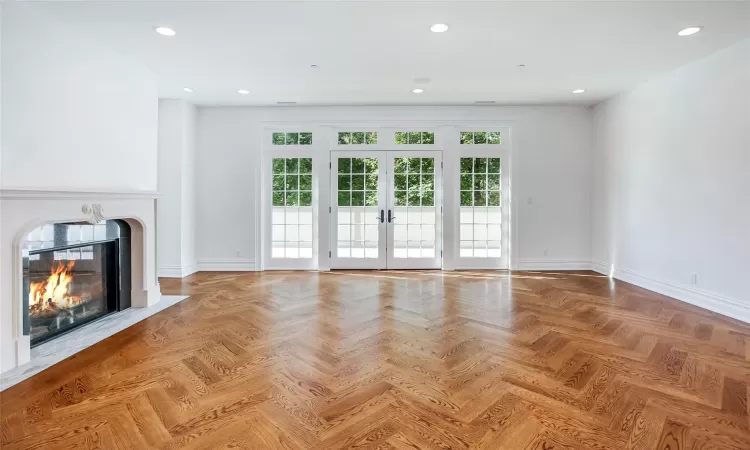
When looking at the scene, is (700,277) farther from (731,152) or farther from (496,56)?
(496,56)

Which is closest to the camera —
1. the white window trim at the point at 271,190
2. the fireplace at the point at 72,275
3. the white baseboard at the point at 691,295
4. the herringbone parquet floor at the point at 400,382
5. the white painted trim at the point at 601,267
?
the herringbone parquet floor at the point at 400,382

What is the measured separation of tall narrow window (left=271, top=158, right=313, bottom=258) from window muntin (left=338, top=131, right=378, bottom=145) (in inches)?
26.2

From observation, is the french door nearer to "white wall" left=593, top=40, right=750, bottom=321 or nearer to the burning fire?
"white wall" left=593, top=40, right=750, bottom=321

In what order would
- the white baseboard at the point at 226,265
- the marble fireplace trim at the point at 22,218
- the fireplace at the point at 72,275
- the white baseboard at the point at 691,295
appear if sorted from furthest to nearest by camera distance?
1. the white baseboard at the point at 226,265
2. the white baseboard at the point at 691,295
3. the fireplace at the point at 72,275
4. the marble fireplace trim at the point at 22,218

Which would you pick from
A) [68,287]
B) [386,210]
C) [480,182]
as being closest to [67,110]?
[68,287]

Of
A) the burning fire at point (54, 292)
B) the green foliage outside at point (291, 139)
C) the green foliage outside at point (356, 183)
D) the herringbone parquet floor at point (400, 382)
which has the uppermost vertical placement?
the green foliage outside at point (291, 139)

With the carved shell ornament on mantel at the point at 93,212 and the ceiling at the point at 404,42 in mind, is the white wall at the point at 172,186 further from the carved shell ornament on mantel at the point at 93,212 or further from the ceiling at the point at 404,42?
the carved shell ornament on mantel at the point at 93,212

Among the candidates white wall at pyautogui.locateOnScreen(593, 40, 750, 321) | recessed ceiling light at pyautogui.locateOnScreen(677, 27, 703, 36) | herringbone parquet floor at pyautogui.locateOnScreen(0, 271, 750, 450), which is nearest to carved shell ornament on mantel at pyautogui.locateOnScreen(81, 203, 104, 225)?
herringbone parquet floor at pyautogui.locateOnScreen(0, 271, 750, 450)

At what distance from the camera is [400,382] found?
2.32 m

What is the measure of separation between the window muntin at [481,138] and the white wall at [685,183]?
1.64 meters

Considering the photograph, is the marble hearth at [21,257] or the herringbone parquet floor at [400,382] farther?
the marble hearth at [21,257]

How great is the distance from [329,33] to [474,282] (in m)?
3.66

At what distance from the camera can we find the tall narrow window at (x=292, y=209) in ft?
21.0

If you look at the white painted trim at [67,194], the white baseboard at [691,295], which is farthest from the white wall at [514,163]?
the white painted trim at [67,194]
